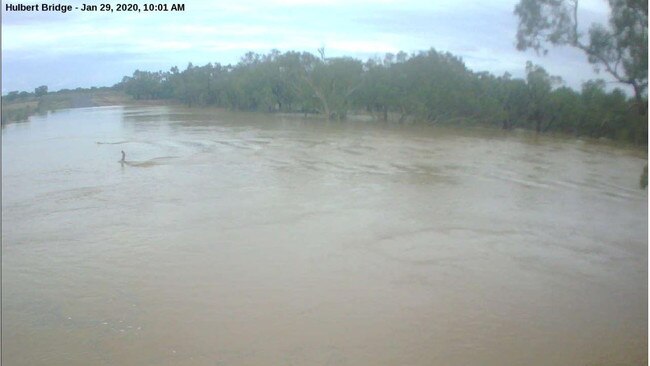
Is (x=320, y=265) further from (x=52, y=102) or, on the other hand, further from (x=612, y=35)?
(x=52, y=102)

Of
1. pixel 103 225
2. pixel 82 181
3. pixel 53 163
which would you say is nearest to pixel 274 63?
pixel 53 163

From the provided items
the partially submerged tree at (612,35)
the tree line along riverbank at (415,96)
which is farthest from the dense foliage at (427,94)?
the partially submerged tree at (612,35)

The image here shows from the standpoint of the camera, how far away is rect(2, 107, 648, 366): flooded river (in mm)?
5629

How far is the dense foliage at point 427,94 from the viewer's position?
2784 centimetres

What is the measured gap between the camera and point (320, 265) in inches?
314

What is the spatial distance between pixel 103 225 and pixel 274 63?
1349 inches

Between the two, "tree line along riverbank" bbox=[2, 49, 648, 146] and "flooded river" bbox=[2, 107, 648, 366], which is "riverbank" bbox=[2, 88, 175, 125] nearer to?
"tree line along riverbank" bbox=[2, 49, 648, 146]

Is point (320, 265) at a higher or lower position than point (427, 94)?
lower

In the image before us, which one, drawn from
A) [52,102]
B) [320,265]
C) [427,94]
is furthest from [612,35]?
[52,102]

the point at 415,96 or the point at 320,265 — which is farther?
the point at 415,96

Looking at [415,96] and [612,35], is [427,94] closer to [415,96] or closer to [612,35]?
[415,96]

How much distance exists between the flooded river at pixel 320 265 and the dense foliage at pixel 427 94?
40.8 ft

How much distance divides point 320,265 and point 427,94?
26.1 m

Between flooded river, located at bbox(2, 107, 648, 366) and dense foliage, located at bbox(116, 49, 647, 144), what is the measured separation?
12.4 meters
